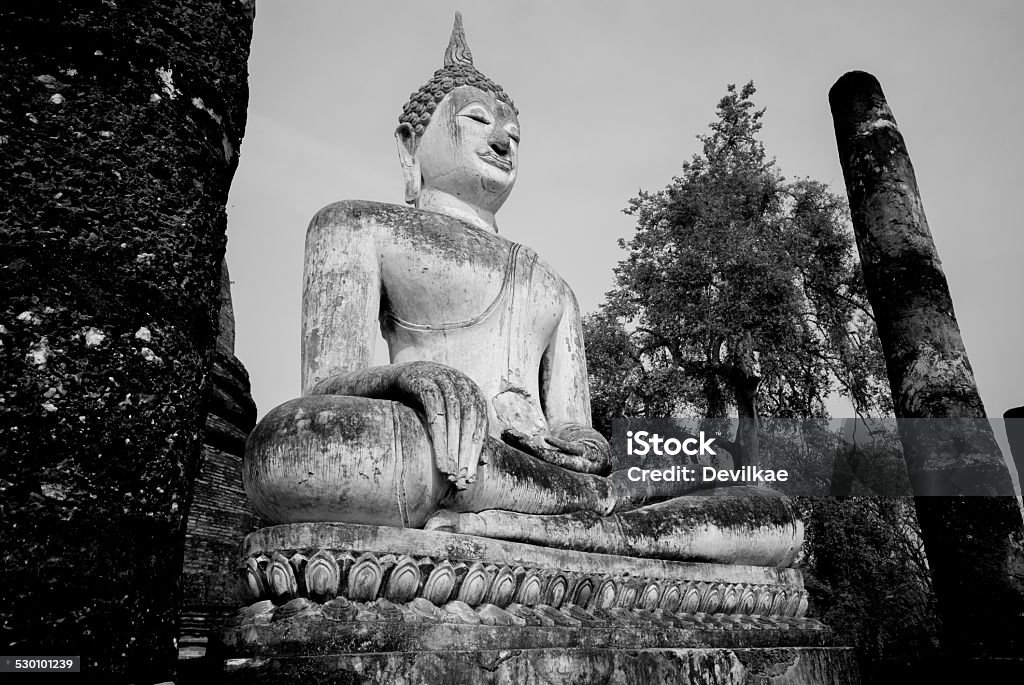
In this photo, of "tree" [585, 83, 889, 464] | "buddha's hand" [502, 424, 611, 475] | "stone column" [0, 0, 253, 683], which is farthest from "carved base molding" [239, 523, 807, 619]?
"tree" [585, 83, 889, 464]

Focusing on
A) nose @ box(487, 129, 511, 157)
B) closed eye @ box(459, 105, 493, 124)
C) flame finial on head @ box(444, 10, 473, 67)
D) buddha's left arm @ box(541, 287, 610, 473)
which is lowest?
buddha's left arm @ box(541, 287, 610, 473)

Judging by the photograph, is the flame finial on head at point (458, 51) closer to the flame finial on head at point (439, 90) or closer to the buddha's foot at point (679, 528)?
the flame finial on head at point (439, 90)

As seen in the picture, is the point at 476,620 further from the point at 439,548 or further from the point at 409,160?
the point at 409,160

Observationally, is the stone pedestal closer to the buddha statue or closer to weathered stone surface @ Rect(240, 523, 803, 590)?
weathered stone surface @ Rect(240, 523, 803, 590)

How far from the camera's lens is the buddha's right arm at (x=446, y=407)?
295cm

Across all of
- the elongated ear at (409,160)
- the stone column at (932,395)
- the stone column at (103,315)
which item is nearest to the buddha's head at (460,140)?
the elongated ear at (409,160)

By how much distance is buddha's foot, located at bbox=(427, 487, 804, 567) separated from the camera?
125 inches

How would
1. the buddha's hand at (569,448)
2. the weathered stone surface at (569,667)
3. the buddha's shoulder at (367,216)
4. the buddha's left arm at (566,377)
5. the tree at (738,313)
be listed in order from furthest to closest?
1. the tree at (738,313)
2. the buddha's left arm at (566,377)
3. the buddha's shoulder at (367,216)
4. the buddha's hand at (569,448)
5. the weathered stone surface at (569,667)

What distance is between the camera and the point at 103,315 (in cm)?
145

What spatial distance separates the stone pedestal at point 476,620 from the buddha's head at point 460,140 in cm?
234

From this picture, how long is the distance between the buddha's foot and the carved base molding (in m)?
0.06

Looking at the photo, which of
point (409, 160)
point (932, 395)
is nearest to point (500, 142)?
point (409, 160)

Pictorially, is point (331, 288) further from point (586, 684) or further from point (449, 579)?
point (586, 684)

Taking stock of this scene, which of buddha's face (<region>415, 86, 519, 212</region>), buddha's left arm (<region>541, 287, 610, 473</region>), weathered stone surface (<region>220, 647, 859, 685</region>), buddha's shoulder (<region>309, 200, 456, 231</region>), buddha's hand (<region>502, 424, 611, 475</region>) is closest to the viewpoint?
weathered stone surface (<region>220, 647, 859, 685</region>)
